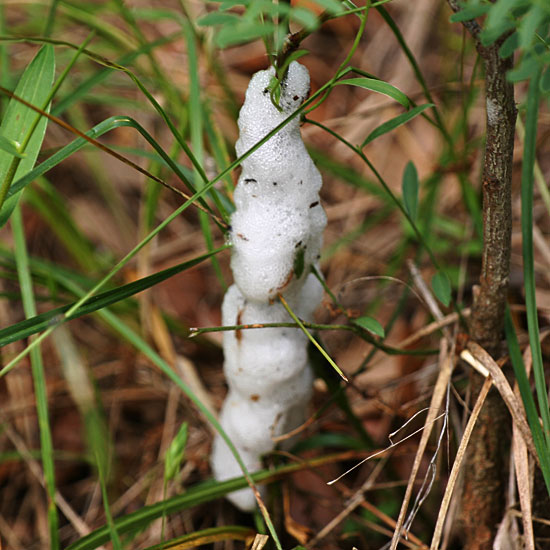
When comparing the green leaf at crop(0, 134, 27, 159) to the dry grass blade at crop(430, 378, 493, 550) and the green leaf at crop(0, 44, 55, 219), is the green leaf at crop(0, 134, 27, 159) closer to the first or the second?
the green leaf at crop(0, 44, 55, 219)

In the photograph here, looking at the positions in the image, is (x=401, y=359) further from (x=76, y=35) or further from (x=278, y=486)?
(x=76, y=35)

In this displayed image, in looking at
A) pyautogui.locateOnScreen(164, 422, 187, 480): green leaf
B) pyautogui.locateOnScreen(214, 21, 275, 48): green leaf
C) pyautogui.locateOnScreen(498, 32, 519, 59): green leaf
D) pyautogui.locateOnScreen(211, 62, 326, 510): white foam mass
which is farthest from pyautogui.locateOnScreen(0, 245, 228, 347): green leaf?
pyautogui.locateOnScreen(498, 32, 519, 59): green leaf

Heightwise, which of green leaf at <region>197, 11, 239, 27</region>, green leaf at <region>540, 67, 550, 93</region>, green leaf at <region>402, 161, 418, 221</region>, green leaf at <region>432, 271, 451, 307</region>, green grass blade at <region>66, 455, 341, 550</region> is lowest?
green grass blade at <region>66, 455, 341, 550</region>

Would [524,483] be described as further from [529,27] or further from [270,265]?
[529,27]

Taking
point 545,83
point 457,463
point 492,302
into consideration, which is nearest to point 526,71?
point 545,83

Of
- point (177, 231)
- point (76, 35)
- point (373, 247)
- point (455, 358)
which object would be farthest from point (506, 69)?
point (76, 35)

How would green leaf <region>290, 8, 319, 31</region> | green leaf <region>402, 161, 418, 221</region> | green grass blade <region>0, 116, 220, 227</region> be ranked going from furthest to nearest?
1. green leaf <region>402, 161, 418, 221</region>
2. green grass blade <region>0, 116, 220, 227</region>
3. green leaf <region>290, 8, 319, 31</region>
